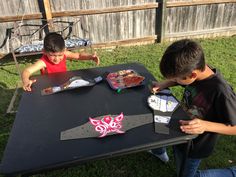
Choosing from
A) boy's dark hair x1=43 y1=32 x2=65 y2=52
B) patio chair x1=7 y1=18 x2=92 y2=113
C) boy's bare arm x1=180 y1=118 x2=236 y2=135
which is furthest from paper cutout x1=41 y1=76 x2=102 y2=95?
patio chair x1=7 y1=18 x2=92 y2=113

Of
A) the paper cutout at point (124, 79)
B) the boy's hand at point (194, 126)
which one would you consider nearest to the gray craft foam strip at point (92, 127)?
the boy's hand at point (194, 126)

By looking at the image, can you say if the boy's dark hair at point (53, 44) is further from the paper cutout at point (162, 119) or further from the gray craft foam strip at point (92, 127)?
the paper cutout at point (162, 119)

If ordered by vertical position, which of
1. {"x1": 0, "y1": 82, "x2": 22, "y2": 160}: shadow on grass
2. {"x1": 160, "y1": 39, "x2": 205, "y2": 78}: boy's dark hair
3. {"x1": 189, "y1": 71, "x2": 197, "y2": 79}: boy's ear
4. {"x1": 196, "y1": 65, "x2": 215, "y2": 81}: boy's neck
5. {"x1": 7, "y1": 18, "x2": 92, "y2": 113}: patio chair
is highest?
{"x1": 160, "y1": 39, "x2": 205, "y2": 78}: boy's dark hair

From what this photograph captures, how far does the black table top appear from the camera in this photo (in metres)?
1.63

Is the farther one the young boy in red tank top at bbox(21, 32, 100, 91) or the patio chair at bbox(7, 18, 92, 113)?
the patio chair at bbox(7, 18, 92, 113)

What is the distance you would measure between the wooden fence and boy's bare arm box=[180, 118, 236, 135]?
4476 mm

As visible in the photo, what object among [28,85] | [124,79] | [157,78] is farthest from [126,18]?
[28,85]

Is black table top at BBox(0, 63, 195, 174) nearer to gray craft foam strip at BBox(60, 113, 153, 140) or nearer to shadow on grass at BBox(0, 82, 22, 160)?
gray craft foam strip at BBox(60, 113, 153, 140)

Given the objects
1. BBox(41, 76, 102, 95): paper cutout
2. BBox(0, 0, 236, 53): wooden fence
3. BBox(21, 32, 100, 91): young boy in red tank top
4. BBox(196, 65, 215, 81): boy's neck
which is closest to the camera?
BBox(196, 65, 215, 81): boy's neck

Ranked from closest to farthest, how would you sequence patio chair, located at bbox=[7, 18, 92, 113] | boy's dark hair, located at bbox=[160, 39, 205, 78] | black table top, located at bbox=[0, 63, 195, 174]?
1. black table top, located at bbox=[0, 63, 195, 174]
2. boy's dark hair, located at bbox=[160, 39, 205, 78]
3. patio chair, located at bbox=[7, 18, 92, 113]

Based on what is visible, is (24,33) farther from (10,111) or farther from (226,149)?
(226,149)

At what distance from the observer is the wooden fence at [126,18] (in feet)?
18.1

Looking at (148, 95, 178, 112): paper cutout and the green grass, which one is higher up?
(148, 95, 178, 112): paper cutout

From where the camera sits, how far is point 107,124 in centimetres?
190
